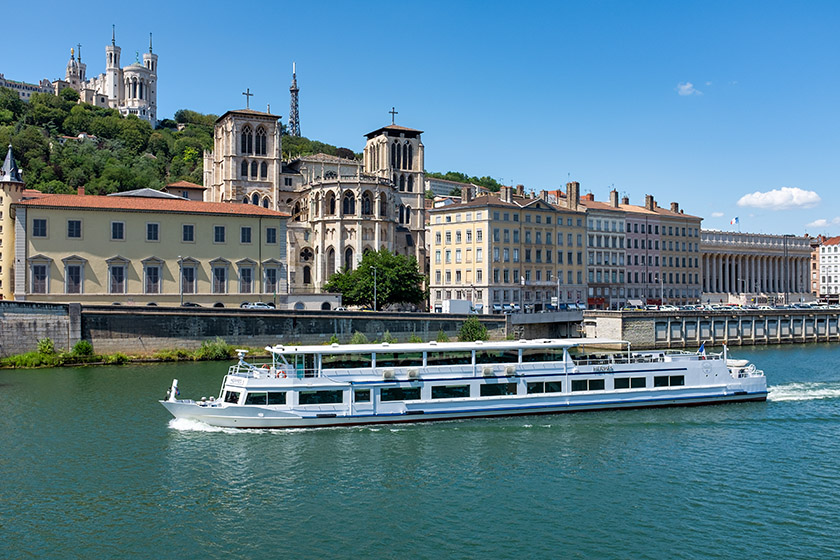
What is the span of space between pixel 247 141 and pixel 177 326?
52.3 metres

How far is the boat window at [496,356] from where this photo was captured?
37.6 m

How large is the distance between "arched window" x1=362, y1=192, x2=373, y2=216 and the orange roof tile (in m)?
28.9

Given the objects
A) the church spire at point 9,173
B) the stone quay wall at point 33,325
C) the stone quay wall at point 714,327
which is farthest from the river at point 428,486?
the stone quay wall at point 714,327

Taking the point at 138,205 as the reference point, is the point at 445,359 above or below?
below

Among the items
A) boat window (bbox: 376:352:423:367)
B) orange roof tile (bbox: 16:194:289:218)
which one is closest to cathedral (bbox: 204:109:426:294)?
orange roof tile (bbox: 16:194:289:218)

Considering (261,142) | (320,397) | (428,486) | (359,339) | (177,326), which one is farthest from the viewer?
(261,142)

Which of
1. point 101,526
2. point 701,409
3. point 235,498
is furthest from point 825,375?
point 101,526

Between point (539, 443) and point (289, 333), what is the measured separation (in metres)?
34.2

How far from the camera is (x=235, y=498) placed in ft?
81.3

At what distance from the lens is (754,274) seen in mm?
116750

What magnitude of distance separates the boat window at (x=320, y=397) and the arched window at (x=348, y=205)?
6361 cm

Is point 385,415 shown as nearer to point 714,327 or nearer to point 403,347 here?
point 403,347

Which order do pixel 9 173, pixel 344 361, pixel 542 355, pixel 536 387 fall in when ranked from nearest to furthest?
pixel 344 361
pixel 536 387
pixel 542 355
pixel 9 173

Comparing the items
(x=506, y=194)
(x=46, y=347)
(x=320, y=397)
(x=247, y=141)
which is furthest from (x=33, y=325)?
(x=247, y=141)
